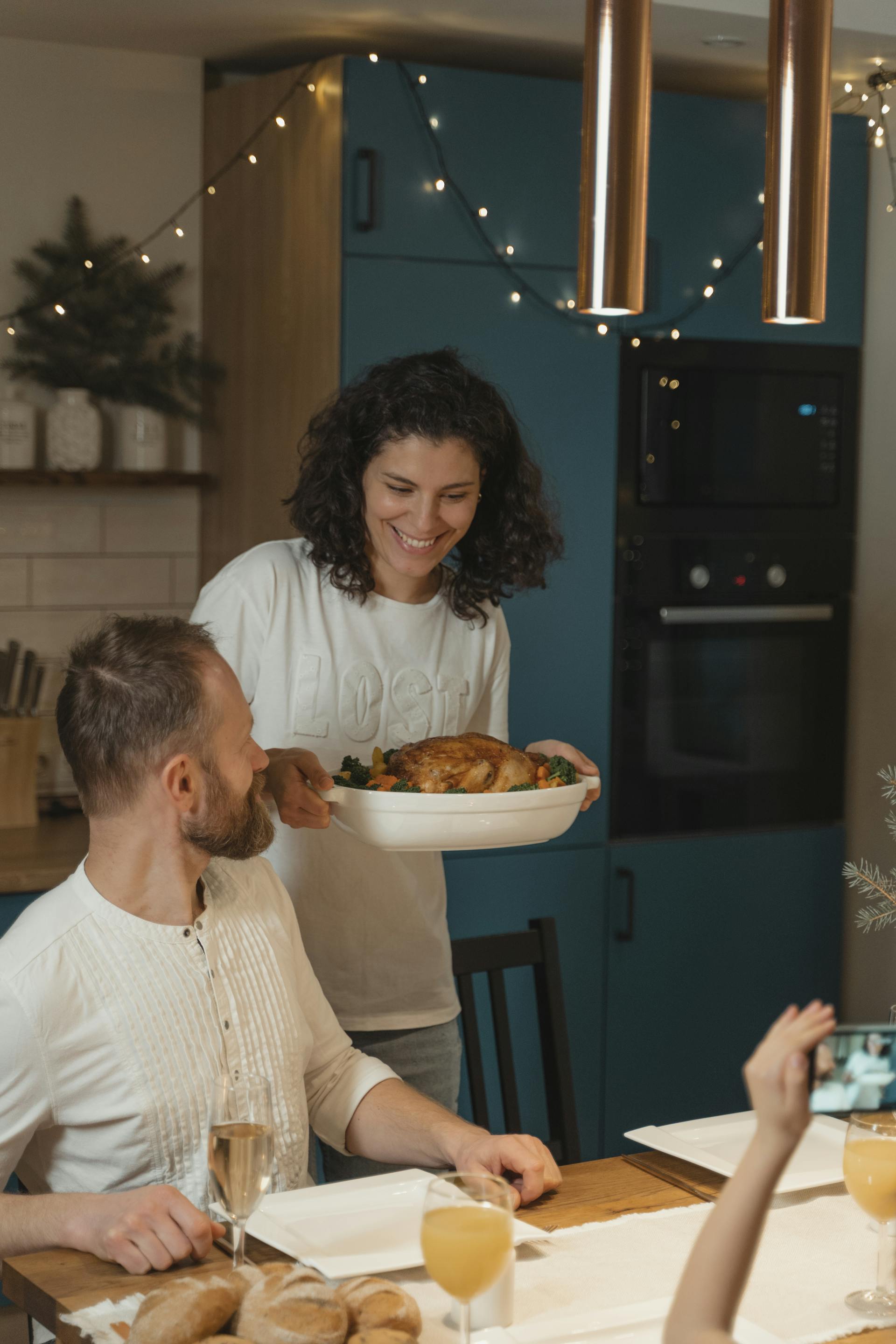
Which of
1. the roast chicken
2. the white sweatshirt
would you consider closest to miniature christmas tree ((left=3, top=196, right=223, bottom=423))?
the white sweatshirt

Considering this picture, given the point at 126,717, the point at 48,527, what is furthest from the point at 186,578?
A: the point at 126,717

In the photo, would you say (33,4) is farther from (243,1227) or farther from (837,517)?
(243,1227)

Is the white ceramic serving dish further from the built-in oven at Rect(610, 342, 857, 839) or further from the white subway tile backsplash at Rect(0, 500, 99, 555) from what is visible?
the white subway tile backsplash at Rect(0, 500, 99, 555)

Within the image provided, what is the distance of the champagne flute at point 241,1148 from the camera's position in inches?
47.4

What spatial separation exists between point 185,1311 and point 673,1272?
46cm

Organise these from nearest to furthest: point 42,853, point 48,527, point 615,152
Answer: point 615,152
point 42,853
point 48,527

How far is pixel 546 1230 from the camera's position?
1.43 meters

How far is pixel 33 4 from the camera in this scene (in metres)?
2.84

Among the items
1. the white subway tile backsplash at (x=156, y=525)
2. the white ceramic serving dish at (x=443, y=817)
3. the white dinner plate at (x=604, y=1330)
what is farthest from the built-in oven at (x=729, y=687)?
the white dinner plate at (x=604, y=1330)

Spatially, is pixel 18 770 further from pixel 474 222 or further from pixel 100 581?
pixel 474 222

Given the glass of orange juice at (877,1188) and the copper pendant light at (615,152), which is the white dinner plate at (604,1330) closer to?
the glass of orange juice at (877,1188)

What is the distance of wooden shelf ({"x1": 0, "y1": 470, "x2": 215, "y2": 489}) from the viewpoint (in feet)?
10.1

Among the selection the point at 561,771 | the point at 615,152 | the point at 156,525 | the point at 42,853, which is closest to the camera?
the point at 615,152

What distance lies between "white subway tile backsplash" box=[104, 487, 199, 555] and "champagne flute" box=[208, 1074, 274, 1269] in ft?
7.25
